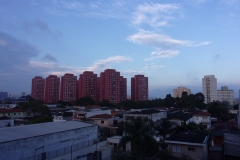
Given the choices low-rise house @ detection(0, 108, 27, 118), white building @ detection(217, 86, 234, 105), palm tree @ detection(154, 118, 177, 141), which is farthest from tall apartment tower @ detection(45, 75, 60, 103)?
white building @ detection(217, 86, 234, 105)

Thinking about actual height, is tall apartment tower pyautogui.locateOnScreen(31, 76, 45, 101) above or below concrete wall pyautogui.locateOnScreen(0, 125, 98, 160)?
above

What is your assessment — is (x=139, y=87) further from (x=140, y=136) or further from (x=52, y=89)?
(x=140, y=136)

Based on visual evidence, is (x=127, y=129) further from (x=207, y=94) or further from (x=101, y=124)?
(x=207, y=94)

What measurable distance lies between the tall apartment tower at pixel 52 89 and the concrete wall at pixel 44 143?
6361 centimetres

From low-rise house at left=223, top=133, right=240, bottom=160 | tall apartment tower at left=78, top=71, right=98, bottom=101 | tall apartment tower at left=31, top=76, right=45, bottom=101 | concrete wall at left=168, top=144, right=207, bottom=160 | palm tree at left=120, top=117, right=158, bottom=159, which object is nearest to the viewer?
low-rise house at left=223, top=133, right=240, bottom=160

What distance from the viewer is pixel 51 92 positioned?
81.6 m

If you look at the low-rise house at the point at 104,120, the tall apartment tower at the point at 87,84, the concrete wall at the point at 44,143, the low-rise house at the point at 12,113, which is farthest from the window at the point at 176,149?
the tall apartment tower at the point at 87,84

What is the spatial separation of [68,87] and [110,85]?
54.9 ft

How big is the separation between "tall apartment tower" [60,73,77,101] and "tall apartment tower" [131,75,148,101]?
Result: 22.2 meters

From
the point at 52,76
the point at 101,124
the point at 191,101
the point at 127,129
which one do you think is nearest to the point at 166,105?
the point at 191,101

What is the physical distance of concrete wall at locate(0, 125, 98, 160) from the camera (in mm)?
12786

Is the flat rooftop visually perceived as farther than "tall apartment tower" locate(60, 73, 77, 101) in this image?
No

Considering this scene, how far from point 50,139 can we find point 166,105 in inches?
2009

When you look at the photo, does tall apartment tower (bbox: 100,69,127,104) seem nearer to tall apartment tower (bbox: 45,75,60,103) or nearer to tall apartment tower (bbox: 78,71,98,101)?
tall apartment tower (bbox: 78,71,98,101)
